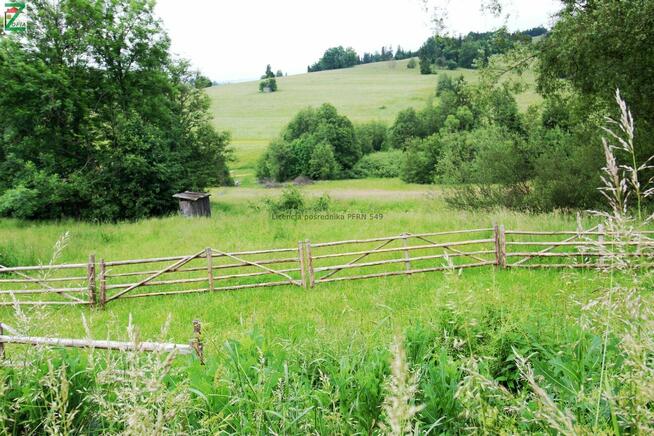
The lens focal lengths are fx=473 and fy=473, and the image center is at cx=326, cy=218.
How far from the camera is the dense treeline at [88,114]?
941 inches

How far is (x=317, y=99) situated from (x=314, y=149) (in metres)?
24.1

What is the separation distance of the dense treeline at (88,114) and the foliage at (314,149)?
25842 millimetres

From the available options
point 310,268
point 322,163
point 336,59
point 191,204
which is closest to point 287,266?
point 310,268

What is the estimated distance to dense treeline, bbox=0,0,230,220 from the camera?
78.4ft

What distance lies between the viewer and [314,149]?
55.6m

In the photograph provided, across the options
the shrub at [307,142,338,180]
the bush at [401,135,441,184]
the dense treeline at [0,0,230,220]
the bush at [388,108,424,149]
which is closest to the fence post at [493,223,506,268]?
the dense treeline at [0,0,230,220]

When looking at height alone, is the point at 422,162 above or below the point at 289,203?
below

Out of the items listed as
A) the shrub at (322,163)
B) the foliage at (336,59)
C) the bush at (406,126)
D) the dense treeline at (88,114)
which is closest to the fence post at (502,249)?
the dense treeline at (88,114)

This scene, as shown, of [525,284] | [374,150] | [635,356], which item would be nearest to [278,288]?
[525,284]

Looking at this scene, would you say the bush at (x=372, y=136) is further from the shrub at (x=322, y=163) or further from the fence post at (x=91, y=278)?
the fence post at (x=91, y=278)

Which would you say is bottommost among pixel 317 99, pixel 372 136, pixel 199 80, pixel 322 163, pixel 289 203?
pixel 322 163

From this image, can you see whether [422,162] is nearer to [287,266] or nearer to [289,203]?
[289,203]

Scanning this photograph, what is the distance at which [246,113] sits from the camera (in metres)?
74.5

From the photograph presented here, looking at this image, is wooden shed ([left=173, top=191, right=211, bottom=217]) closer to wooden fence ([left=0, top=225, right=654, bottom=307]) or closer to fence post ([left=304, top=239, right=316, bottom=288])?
wooden fence ([left=0, top=225, right=654, bottom=307])
